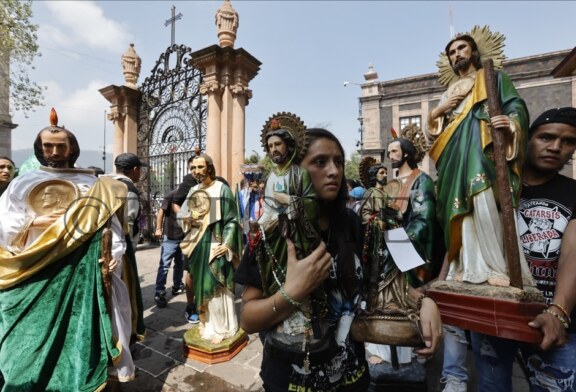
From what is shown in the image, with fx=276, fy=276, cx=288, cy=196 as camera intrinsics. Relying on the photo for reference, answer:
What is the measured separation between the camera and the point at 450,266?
7.58ft

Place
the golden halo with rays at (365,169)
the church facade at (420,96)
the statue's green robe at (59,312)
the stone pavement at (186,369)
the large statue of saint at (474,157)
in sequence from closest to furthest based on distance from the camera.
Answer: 1. the large statue of saint at (474,157)
2. the statue's green robe at (59,312)
3. the stone pavement at (186,369)
4. the golden halo with rays at (365,169)
5. the church facade at (420,96)

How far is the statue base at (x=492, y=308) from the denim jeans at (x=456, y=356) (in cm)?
71

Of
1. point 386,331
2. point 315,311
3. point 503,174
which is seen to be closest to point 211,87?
point 503,174

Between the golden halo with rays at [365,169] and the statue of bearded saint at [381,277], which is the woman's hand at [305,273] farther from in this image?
the golden halo with rays at [365,169]

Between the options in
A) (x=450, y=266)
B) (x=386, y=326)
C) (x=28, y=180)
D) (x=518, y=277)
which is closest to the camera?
(x=386, y=326)

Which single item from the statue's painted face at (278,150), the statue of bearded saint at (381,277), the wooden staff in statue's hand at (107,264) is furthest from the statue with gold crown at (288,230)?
the wooden staff in statue's hand at (107,264)

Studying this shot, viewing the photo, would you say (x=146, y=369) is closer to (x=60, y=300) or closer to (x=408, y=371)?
(x=60, y=300)

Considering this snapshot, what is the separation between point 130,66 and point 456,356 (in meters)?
12.2

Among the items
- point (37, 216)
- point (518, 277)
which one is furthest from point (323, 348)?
point (37, 216)

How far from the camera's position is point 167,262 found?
5.16m

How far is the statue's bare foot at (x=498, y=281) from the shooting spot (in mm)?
1893

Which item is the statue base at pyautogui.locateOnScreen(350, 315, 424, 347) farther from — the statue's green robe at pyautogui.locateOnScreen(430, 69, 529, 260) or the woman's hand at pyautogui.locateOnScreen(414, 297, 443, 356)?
the statue's green robe at pyautogui.locateOnScreen(430, 69, 529, 260)

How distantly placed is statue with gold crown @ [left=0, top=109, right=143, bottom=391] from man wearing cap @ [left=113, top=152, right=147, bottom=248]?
62 centimetres

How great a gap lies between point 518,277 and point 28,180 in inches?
155
